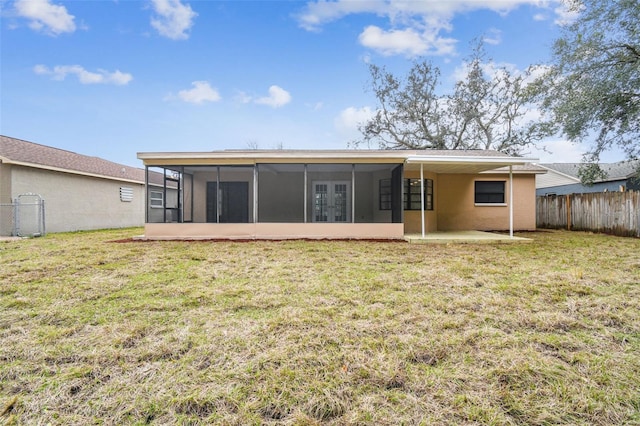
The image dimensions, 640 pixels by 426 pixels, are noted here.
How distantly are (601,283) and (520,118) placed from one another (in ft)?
65.6

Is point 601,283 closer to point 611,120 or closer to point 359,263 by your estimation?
point 359,263

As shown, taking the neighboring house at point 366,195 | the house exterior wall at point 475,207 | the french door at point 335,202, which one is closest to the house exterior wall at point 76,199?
the neighboring house at point 366,195

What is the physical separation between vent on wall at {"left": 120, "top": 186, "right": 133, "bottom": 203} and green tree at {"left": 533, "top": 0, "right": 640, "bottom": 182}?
19479 millimetres

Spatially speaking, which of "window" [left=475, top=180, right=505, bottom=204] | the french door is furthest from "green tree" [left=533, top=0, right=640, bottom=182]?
the french door

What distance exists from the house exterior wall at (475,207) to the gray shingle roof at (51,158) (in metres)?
15.2

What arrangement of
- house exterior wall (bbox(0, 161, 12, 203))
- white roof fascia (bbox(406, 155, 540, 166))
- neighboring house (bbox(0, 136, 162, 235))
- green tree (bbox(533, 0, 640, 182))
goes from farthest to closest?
neighboring house (bbox(0, 136, 162, 235)), house exterior wall (bbox(0, 161, 12, 203)), green tree (bbox(533, 0, 640, 182)), white roof fascia (bbox(406, 155, 540, 166))

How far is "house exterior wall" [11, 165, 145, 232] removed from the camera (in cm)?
1151

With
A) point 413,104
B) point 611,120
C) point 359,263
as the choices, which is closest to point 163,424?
point 359,263

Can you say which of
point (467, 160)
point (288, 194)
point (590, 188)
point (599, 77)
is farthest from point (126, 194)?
point (590, 188)

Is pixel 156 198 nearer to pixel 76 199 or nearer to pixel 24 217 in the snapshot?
pixel 76 199

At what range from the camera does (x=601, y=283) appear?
14.8ft

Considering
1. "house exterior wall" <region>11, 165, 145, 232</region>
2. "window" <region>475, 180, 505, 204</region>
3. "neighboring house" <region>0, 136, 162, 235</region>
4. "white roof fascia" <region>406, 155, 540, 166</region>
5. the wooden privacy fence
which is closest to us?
"white roof fascia" <region>406, 155, 540, 166</region>

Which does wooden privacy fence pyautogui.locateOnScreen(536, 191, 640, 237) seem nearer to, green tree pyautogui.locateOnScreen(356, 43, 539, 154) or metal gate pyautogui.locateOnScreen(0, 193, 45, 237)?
green tree pyautogui.locateOnScreen(356, 43, 539, 154)

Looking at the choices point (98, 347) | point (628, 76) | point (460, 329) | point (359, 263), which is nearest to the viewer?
point (98, 347)
